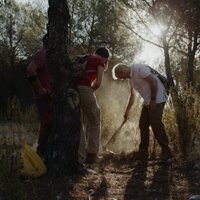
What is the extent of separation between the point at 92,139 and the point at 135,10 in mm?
12434

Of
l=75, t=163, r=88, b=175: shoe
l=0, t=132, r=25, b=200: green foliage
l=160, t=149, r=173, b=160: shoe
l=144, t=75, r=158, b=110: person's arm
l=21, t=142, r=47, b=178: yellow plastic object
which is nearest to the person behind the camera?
l=0, t=132, r=25, b=200: green foliage

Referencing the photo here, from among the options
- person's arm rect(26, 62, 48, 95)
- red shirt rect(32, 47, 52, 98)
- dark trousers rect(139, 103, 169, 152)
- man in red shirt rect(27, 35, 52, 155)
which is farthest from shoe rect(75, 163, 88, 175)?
dark trousers rect(139, 103, 169, 152)

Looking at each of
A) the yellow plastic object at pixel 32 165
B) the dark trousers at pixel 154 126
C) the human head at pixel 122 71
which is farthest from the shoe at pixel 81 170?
the human head at pixel 122 71

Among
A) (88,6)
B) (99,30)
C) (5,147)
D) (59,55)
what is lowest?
(5,147)

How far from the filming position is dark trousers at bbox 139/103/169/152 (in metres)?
7.59

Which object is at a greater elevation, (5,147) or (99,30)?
(99,30)

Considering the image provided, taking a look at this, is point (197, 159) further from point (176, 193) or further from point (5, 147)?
point (5, 147)

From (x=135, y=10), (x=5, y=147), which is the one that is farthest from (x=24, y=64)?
(x=5, y=147)

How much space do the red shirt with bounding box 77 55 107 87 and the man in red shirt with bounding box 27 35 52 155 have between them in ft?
1.67

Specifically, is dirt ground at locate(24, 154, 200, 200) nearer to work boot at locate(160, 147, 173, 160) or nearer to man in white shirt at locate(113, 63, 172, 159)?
work boot at locate(160, 147, 173, 160)

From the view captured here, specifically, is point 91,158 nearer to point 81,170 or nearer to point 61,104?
point 81,170

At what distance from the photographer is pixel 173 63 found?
25109mm

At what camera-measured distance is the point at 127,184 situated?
6.25 metres

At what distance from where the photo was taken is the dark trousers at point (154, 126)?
7594 mm
